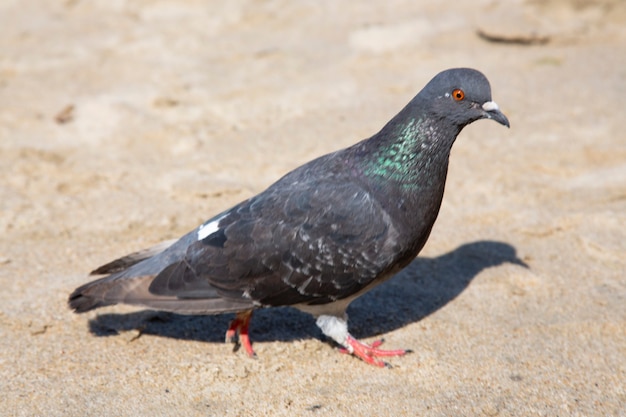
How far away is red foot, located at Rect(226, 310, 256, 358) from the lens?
14.6 ft

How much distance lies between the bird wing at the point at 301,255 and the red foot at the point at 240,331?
310 mm

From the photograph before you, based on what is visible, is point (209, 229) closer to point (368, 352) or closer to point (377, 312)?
point (368, 352)

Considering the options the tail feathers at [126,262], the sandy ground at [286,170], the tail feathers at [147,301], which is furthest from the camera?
the tail feathers at [126,262]

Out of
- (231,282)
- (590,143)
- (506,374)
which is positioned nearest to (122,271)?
(231,282)

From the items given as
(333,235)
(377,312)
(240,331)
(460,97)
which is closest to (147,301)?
(240,331)

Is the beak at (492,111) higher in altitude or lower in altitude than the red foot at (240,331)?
higher

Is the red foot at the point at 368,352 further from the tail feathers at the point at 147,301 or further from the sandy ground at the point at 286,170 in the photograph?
the tail feathers at the point at 147,301

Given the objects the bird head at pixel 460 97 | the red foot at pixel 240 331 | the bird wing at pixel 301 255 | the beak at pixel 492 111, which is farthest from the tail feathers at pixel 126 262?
the beak at pixel 492 111

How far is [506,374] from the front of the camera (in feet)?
13.8

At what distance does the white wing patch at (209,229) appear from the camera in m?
4.40

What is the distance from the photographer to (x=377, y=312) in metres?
4.96

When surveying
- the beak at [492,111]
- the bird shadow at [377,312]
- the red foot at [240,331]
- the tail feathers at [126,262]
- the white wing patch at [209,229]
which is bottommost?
the bird shadow at [377,312]

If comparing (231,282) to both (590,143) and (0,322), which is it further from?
(590,143)

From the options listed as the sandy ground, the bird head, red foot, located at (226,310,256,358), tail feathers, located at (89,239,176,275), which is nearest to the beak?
the bird head
